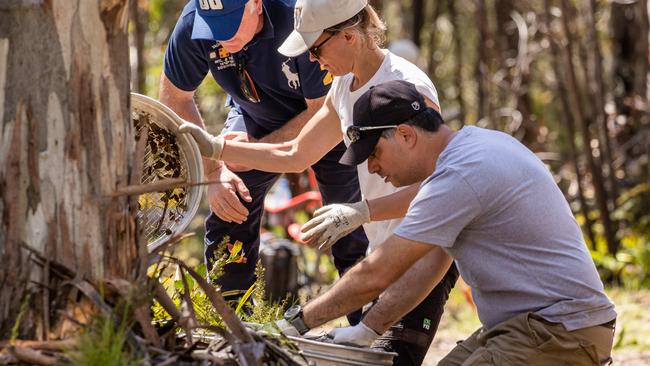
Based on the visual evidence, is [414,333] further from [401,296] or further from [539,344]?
[539,344]

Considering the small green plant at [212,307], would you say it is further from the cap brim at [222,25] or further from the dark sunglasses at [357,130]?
the cap brim at [222,25]

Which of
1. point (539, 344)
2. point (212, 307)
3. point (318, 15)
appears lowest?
point (539, 344)

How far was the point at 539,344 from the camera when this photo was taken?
340cm

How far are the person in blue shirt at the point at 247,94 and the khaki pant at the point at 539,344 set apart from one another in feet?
4.96

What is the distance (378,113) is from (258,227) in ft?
6.08

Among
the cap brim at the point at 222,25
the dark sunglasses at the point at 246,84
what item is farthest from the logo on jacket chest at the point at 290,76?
the cap brim at the point at 222,25

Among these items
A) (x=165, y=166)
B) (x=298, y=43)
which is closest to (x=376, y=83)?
(x=298, y=43)

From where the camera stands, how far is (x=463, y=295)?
912 centimetres

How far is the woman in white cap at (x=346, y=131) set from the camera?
402 centimetres

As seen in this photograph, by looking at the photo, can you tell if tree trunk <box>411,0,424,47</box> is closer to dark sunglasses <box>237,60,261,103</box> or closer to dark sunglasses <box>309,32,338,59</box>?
dark sunglasses <box>237,60,261,103</box>

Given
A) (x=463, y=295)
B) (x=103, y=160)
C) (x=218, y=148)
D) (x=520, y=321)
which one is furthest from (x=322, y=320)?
(x=463, y=295)

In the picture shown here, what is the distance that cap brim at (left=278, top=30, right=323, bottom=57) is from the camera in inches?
165

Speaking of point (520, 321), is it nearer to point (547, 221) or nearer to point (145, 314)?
point (547, 221)

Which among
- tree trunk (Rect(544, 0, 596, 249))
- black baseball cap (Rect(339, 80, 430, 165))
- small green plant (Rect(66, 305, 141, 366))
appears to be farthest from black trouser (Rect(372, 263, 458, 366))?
Answer: tree trunk (Rect(544, 0, 596, 249))
